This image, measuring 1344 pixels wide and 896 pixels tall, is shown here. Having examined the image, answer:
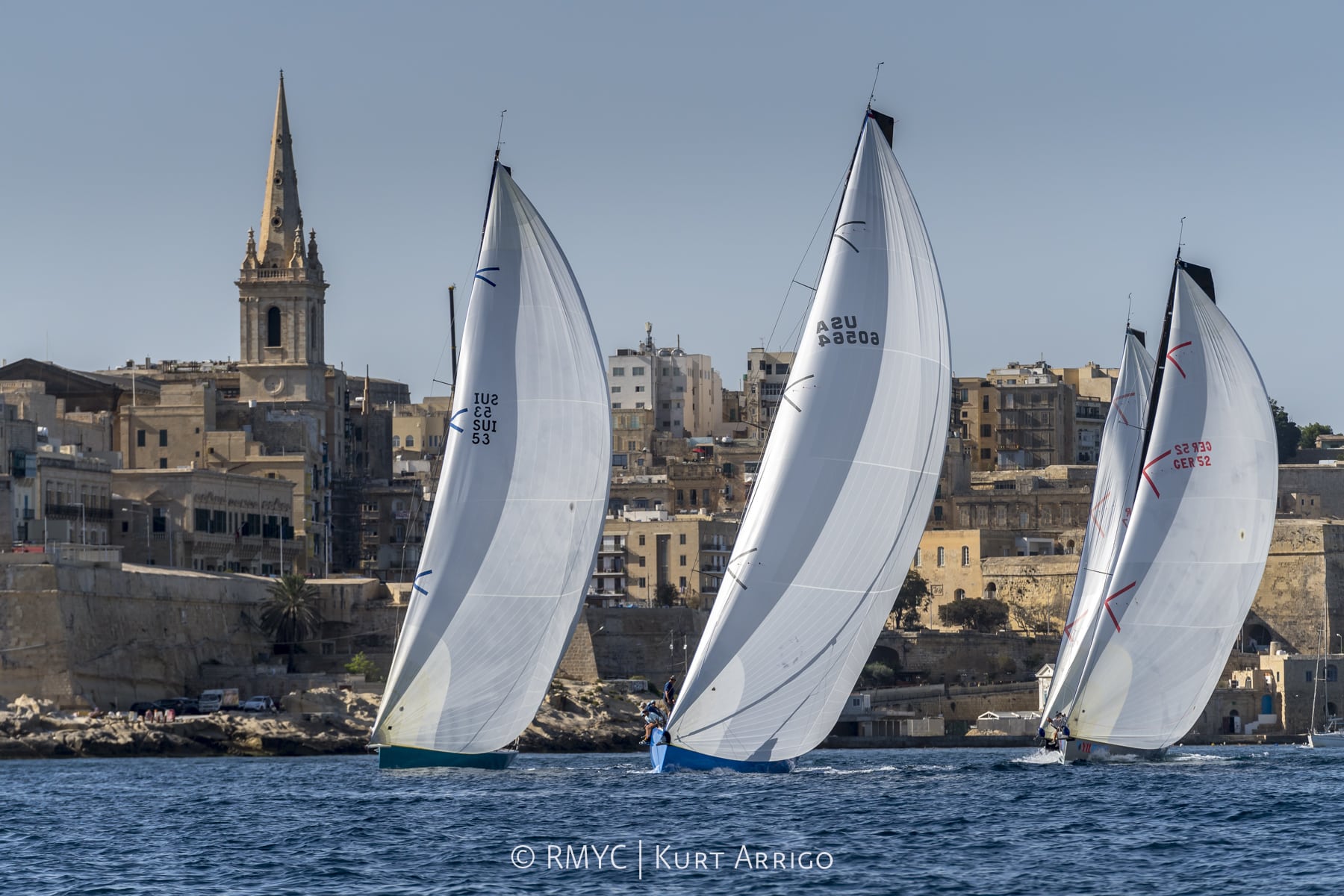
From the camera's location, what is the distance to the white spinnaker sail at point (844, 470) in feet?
126

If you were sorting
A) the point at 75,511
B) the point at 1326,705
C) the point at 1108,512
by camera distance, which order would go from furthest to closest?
the point at 1326,705, the point at 75,511, the point at 1108,512

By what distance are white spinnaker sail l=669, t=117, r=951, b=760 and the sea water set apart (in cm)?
219

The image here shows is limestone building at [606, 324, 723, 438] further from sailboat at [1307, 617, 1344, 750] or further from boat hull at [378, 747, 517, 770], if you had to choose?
boat hull at [378, 747, 517, 770]

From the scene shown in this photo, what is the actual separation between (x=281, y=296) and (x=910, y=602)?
2727 centimetres

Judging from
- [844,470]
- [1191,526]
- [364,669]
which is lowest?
[364,669]

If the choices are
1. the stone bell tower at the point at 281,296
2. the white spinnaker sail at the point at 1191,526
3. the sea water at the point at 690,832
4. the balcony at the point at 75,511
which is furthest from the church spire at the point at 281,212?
the white spinnaker sail at the point at 1191,526

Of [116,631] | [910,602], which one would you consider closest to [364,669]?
[116,631]

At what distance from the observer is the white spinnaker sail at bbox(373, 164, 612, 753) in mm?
41375

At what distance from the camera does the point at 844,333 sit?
38.5 m

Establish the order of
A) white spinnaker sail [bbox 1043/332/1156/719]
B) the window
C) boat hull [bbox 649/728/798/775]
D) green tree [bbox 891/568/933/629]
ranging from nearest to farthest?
1. boat hull [bbox 649/728/798/775]
2. white spinnaker sail [bbox 1043/332/1156/719]
3. green tree [bbox 891/568/933/629]
4. the window

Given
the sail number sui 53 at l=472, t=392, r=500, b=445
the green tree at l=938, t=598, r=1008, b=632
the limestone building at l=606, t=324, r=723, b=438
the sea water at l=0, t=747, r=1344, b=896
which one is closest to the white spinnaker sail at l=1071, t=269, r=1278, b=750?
the sea water at l=0, t=747, r=1344, b=896

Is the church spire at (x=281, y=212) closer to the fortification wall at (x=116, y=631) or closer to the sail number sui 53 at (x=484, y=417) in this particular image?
the fortification wall at (x=116, y=631)

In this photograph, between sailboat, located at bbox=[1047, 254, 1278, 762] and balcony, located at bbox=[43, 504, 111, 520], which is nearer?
sailboat, located at bbox=[1047, 254, 1278, 762]

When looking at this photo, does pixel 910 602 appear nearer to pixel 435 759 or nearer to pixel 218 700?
pixel 218 700
